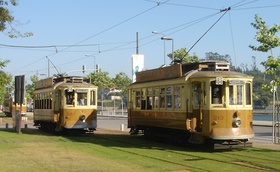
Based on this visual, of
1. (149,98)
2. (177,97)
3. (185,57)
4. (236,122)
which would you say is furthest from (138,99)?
(185,57)

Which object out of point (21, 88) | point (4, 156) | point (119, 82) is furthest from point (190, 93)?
point (119, 82)

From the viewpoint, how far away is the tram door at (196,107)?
16.6 metres

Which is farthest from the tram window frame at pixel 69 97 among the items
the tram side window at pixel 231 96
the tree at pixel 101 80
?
the tree at pixel 101 80

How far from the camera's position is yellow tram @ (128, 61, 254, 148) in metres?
16.1

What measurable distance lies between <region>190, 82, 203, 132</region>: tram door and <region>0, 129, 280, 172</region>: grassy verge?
0.93m

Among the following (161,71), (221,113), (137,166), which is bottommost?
(137,166)

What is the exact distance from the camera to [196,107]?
16828mm

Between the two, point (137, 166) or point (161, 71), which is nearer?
point (137, 166)

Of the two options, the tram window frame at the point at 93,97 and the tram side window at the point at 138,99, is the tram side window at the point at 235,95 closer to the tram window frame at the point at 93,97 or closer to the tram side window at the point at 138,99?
the tram side window at the point at 138,99

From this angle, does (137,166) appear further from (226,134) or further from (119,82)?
(119,82)

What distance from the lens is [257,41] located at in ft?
55.0

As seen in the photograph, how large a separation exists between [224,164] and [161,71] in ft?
24.7

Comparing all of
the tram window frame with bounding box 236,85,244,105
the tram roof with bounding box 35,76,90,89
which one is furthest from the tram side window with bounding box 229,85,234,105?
the tram roof with bounding box 35,76,90,89

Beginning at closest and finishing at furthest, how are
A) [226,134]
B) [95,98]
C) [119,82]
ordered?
[226,134] < [95,98] < [119,82]
